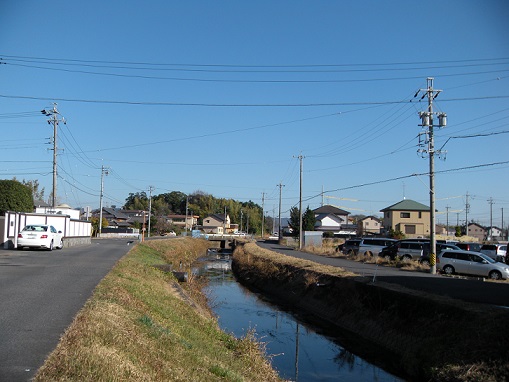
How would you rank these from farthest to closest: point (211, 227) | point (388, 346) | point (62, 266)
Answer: point (211, 227) < point (62, 266) < point (388, 346)

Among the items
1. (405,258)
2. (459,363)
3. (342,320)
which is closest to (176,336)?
(459,363)

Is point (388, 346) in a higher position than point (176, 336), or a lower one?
lower

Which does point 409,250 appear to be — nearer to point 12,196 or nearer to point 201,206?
point 12,196

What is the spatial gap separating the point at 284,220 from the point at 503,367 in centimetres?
17661

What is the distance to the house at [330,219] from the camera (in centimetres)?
11381

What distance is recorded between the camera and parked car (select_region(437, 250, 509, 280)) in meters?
26.6

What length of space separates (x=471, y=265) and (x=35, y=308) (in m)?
24.2

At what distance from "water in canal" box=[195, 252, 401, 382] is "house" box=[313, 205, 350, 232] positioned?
86420mm

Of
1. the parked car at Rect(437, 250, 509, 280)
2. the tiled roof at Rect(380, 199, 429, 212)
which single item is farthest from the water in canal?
the tiled roof at Rect(380, 199, 429, 212)

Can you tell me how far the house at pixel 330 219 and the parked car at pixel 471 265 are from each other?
260ft

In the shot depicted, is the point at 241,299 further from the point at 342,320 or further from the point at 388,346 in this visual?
the point at 388,346

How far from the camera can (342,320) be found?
1967 centimetres

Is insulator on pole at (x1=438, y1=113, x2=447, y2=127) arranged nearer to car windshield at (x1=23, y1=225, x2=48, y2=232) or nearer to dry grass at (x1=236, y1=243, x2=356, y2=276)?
dry grass at (x1=236, y1=243, x2=356, y2=276)

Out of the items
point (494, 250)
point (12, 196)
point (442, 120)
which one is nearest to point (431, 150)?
point (442, 120)
